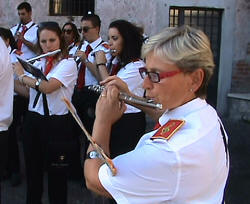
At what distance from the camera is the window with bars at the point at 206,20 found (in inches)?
337

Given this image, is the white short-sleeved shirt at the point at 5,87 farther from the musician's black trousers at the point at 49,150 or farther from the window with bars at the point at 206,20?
the window with bars at the point at 206,20

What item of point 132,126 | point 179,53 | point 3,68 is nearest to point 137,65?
point 132,126

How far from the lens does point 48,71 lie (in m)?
3.99

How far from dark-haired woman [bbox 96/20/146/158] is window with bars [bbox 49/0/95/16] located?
419 centimetres

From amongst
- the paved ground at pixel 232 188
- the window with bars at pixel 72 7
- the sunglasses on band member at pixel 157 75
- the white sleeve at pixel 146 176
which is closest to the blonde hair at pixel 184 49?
A: the sunglasses on band member at pixel 157 75

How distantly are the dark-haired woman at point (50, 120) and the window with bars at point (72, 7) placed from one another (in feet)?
13.2

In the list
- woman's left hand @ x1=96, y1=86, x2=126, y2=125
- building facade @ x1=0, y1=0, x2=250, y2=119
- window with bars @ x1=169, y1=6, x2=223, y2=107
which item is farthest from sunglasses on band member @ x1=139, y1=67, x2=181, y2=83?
window with bars @ x1=169, y1=6, x2=223, y2=107

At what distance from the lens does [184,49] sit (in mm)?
1530

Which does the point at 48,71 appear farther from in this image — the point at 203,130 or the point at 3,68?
the point at 203,130

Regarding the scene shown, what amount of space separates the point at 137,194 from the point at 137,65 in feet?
7.68

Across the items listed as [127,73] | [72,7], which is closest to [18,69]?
[127,73]

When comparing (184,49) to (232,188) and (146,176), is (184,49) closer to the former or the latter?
(146,176)

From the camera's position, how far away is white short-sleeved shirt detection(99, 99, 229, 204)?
56.7 inches

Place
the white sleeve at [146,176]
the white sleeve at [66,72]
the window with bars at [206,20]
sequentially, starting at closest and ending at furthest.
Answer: the white sleeve at [146,176], the white sleeve at [66,72], the window with bars at [206,20]
